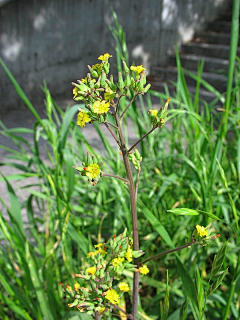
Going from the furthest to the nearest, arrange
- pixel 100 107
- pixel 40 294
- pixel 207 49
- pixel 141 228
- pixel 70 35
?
pixel 207 49 → pixel 70 35 → pixel 141 228 → pixel 40 294 → pixel 100 107

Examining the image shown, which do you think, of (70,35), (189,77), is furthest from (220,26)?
(70,35)

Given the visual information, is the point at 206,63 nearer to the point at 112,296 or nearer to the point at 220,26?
the point at 220,26

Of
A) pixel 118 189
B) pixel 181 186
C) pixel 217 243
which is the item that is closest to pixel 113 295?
pixel 118 189

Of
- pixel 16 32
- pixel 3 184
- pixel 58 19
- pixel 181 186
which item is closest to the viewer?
pixel 181 186

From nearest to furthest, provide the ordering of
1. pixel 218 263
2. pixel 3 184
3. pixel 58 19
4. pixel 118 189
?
1. pixel 218 263
2. pixel 118 189
3. pixel 3 184
4. pixel 58 19

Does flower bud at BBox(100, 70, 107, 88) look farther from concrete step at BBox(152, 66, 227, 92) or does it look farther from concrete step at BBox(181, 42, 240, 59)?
concrete step at BBox(181, 42, 240, 59)

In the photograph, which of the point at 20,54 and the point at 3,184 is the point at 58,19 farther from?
the point at 3,184

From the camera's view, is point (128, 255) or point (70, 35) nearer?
point (128, 255)
